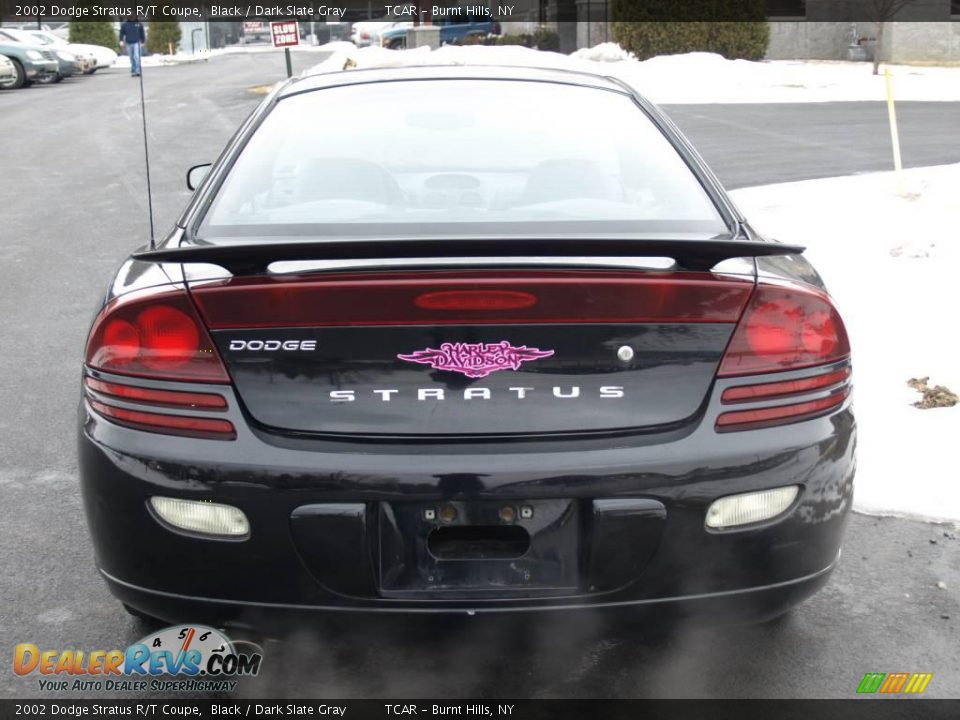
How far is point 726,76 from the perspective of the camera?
997 inches

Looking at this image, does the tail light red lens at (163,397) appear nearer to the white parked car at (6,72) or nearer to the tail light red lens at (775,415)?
the tail light red lens at (775,415)

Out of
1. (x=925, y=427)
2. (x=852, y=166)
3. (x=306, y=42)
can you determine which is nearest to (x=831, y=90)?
(x=852, y=166)

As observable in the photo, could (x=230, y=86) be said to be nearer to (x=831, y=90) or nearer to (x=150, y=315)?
(x=831, y=90)

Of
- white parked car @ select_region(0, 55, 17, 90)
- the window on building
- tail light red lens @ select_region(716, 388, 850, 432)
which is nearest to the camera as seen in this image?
tail light red lens @ select_region(716, 388, 850, 432)

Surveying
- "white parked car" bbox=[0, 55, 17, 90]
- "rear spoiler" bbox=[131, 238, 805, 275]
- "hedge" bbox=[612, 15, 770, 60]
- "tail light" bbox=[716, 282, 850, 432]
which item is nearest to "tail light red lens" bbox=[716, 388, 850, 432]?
"tail light" bbox=[716, 282, 850, 432]

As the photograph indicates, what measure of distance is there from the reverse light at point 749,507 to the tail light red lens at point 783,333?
26 centimetres

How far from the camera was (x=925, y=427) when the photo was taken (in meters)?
4.80

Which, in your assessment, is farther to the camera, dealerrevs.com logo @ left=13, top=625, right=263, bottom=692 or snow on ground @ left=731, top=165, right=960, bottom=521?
snow on ground @ left=731, top=165, right=960, bottom=521

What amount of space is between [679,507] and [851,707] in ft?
2.73

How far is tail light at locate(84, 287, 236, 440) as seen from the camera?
248cm

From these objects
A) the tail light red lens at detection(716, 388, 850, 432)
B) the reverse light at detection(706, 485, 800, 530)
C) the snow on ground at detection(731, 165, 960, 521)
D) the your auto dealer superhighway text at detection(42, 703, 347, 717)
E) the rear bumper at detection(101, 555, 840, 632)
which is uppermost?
the tail light red lens at detection(716, 388, 850, 432)

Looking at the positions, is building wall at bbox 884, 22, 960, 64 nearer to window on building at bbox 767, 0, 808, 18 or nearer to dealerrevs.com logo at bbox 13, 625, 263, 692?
window on building at bbox 767, 0, 808, 18

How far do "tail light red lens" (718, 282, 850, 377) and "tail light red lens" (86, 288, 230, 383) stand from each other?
43.8 inches

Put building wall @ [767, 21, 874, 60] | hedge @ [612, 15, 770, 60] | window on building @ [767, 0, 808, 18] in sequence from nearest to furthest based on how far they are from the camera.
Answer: hedge @ [612, 15, 770, 60], building wall @ [767, 21, 874, 60], window on building @ [767, 0, 808, 18]
